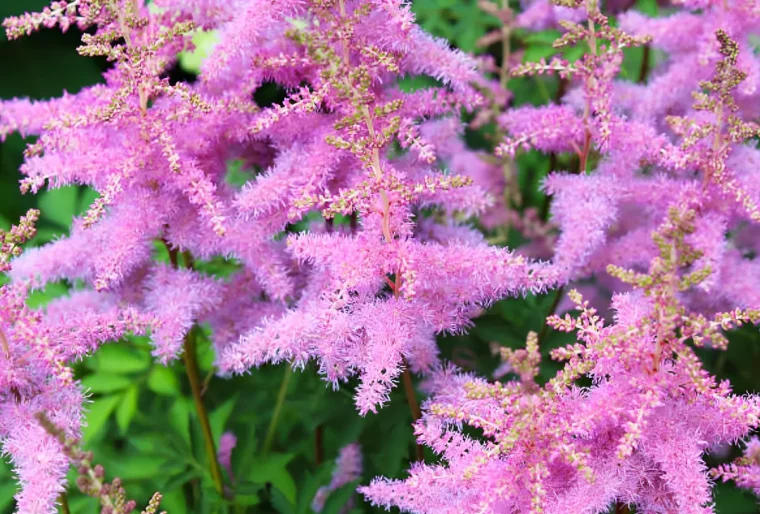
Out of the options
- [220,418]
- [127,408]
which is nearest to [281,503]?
[220,418]

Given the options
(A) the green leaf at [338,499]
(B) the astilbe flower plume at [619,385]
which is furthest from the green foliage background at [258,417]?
(B) the astilbe flower plume at [619,385]

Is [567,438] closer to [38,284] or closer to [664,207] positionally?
[664,207]

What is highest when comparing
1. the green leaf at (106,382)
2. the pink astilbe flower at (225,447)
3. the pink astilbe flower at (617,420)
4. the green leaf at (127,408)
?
the pink astilbe flower at (617,420)

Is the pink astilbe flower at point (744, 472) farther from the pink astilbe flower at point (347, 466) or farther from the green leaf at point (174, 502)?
the green leaf at point (174, 502)

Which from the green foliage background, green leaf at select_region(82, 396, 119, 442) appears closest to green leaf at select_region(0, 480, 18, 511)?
the green foliage background

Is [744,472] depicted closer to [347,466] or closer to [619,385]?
[619,385]

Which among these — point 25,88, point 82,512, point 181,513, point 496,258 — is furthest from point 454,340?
point 25,88
